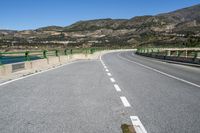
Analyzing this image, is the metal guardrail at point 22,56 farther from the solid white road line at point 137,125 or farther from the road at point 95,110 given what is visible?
the solid white road line at point 137,125

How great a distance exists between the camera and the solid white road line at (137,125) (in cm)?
579

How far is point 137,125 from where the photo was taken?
6.14 meters

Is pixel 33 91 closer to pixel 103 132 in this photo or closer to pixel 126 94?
pixel 126 94

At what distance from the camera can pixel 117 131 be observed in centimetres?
571

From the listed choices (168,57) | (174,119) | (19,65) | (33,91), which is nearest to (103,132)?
(174,119)

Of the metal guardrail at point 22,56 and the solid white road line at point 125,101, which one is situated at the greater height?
the metal guardrail at point 22,56

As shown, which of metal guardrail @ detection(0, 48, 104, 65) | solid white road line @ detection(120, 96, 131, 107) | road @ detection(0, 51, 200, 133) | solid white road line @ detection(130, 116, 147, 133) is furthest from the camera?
metal guardrail @ detection(0, 48, 104, 65)

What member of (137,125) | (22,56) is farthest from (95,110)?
(22,56)

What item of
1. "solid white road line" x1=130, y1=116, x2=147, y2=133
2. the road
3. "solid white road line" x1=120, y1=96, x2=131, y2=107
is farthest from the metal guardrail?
"solid white road line" x1=130, y1=116, x2=147, y2=133

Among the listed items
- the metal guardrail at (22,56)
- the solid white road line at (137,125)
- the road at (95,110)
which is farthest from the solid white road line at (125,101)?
the metal guardrail at (22,56)

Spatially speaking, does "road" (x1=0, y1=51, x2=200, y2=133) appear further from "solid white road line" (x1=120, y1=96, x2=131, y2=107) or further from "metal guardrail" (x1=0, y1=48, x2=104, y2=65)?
"metal guardrail" (x1=0, y1=48, x2=104, y2=65)

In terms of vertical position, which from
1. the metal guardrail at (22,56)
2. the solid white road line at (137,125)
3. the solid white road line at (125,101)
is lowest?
the solid white road line at (125,101)

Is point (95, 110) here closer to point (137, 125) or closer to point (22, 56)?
point (137, 125)

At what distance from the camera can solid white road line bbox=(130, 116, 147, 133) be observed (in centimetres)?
579
